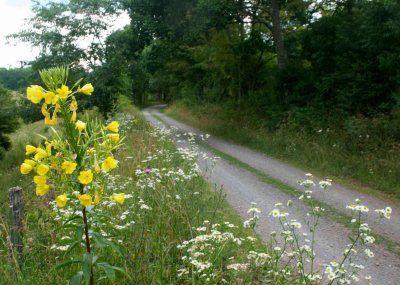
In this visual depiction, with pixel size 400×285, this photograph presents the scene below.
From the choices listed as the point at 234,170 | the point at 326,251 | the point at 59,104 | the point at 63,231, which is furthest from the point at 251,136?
the point at 59,104

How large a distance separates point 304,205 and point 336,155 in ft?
12.3

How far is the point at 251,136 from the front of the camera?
1648 cm

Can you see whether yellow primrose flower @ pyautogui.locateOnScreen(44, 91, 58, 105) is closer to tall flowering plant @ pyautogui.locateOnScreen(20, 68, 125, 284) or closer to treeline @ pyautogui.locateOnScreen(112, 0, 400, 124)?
tall flowering plant @ pyautogui.locateOnScreen(20, 68, 125, 284)

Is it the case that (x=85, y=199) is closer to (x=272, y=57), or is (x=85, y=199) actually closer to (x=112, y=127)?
(x=112, y=127)

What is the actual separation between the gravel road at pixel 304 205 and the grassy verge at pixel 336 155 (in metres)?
0.55

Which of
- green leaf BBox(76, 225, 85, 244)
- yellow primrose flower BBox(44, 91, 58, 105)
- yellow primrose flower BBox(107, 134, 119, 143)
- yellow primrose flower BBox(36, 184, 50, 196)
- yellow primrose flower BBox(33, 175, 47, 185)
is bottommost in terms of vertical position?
green leaf BBox(76, 225, 85, 244)

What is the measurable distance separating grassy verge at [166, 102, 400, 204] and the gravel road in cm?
55

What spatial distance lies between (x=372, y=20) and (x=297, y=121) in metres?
4.46

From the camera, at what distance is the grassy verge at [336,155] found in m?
9.14

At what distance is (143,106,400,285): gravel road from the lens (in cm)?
535

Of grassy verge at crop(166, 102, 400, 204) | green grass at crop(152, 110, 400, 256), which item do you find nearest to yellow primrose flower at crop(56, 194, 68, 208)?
green grass at crop(152, 110, 400, 256)

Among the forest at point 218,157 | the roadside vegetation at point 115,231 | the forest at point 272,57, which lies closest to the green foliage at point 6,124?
the forest at point 218,157

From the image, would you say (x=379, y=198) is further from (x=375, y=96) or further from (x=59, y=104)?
(x=59, y=104)

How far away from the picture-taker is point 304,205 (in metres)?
7.97
